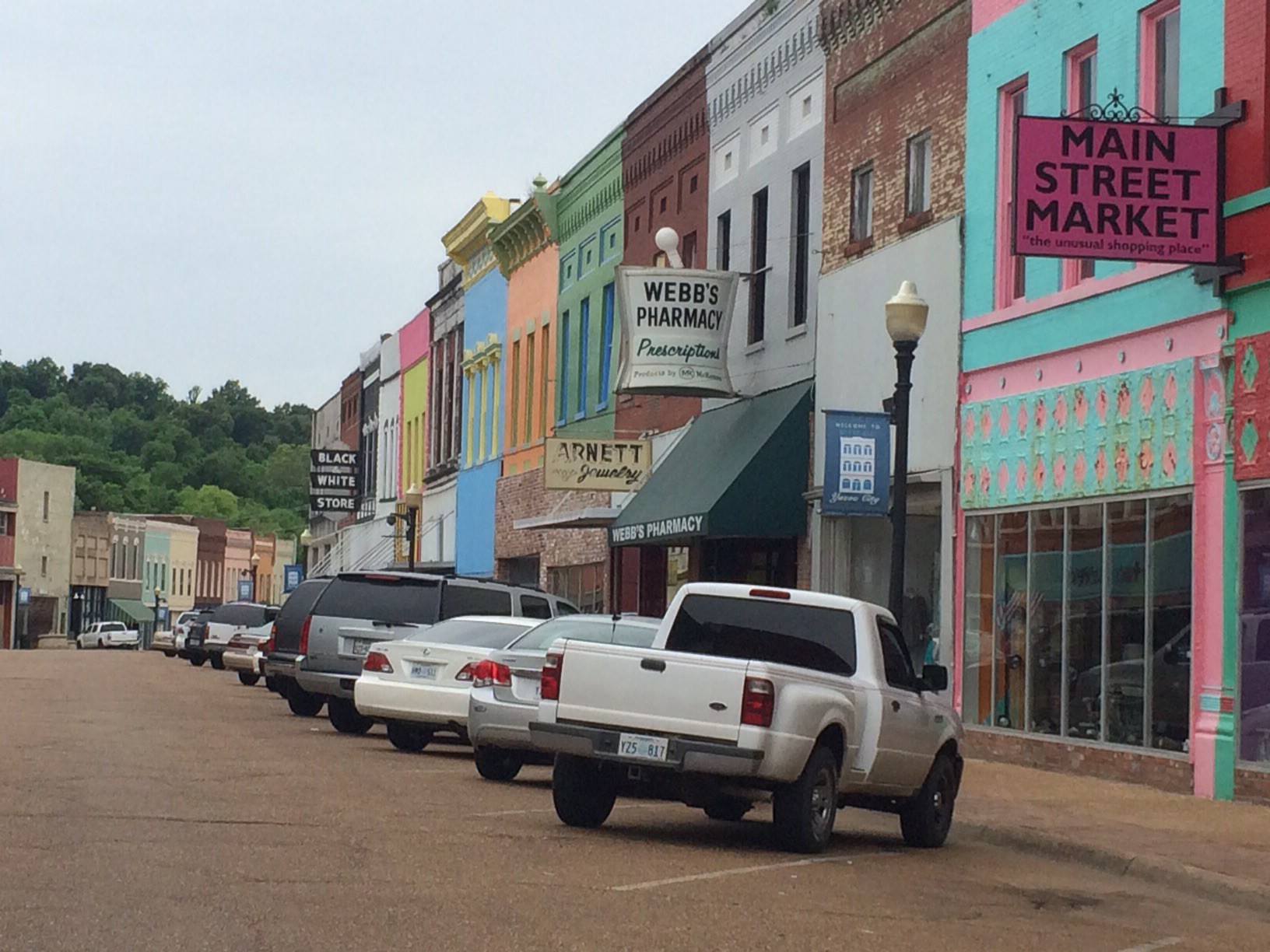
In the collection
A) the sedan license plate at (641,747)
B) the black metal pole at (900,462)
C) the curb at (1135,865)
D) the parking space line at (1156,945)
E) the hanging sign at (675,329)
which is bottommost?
the parking space line at (1156,945)

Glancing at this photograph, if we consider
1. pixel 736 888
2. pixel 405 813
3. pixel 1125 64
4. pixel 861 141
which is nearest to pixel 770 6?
pixel 861 141

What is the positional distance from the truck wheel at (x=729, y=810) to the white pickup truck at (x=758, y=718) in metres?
0.03

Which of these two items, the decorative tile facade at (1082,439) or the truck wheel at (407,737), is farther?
the truck wheel at (407,737)

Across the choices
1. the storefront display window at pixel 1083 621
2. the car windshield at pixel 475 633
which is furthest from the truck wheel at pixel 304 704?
the storefront display window at pixel 1083 621

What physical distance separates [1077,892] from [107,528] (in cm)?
11684

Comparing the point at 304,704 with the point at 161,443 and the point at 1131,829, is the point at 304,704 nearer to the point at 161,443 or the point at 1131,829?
the point at 1131,829

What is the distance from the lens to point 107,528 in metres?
126

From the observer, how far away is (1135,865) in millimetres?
14273

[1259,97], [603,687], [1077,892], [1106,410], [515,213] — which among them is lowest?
[1077,892]

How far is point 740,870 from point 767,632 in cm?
267

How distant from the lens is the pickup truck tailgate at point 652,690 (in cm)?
1416

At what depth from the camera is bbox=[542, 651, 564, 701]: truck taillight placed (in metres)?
14.8

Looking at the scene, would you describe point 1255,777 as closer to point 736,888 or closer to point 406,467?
point 736,888

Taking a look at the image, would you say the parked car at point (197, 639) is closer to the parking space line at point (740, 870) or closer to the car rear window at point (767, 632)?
the car rear window at point (767, 632)
